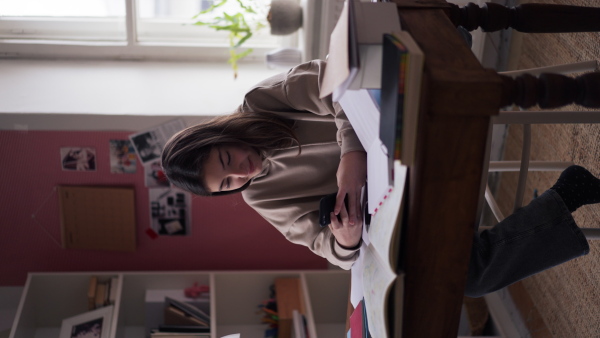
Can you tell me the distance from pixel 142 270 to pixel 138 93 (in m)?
0.74

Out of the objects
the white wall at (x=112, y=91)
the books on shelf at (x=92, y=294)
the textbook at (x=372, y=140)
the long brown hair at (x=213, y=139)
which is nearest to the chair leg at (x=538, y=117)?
the textbook at (x=372, y=140)

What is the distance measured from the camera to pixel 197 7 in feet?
8.22

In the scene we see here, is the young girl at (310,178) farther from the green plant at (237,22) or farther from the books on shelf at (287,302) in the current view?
the green plant at (237,22)

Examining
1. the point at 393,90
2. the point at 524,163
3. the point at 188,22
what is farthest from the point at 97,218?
the point at 393,90

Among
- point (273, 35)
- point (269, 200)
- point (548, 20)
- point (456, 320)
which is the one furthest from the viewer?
point (273, 35)

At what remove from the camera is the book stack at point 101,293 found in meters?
2.33

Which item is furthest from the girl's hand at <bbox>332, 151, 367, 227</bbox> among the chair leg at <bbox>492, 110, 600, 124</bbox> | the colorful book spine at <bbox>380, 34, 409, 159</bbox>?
the colorful book spine at <bbox>380, 34, 409, 159</bbox>

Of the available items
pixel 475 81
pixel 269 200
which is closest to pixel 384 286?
pixel 475 81

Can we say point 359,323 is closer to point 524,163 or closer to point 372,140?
point 372,140

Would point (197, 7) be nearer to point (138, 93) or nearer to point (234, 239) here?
point (138, 93)

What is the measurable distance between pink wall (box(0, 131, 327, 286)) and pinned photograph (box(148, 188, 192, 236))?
26 mm

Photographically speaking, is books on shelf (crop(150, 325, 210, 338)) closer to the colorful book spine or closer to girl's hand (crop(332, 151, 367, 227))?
girl's hand (crop(332, 151, 367, 227))

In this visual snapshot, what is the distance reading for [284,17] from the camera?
2.34 metres

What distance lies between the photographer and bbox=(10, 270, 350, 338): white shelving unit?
2.39 metres
